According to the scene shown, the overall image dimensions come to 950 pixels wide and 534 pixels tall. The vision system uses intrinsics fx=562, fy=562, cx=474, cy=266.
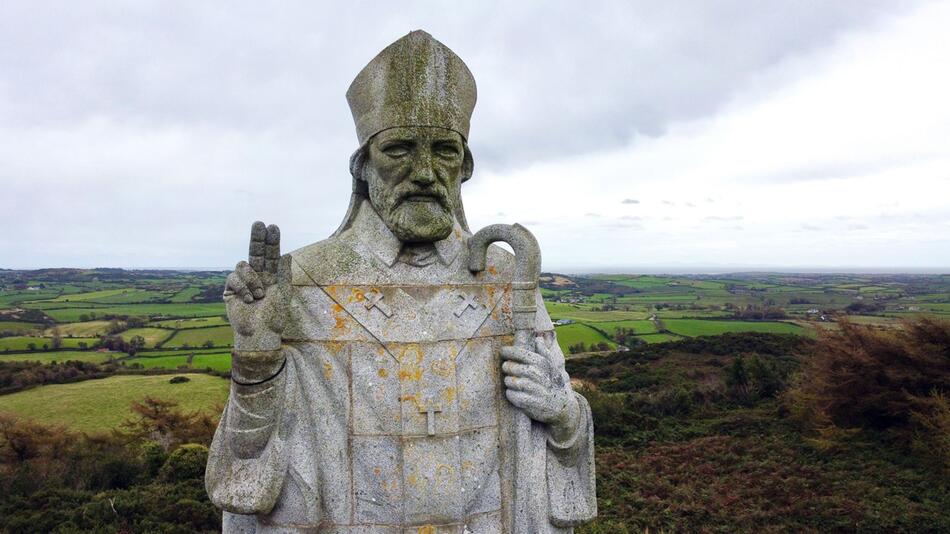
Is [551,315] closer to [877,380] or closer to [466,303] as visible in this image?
[877,380]

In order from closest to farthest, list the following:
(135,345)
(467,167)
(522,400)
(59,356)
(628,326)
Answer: (522,400)
(467,167)
(59,356)
(135,345)
(628,326)

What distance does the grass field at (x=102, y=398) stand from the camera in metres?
27.6

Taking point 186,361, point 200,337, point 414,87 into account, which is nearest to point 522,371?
point 414,87

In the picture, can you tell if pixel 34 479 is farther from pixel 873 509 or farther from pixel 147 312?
pixel 147 312

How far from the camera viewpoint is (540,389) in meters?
4.52

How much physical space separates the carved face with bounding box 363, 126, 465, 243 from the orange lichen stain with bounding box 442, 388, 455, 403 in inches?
48.6

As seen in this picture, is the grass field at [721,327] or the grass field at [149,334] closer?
the grass field at [149,334]

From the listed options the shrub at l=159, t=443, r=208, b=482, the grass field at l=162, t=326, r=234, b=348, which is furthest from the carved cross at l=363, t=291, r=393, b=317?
the grass field at l=162, t=326, r=234, b=348

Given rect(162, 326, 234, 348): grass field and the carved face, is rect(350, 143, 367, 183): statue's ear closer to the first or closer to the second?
the carved face

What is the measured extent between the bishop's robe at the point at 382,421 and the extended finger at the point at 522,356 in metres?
0.15

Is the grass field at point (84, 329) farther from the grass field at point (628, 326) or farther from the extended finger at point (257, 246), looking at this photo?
the extended finger at point (257, 246)

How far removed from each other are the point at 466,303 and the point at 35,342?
51118 millimetres

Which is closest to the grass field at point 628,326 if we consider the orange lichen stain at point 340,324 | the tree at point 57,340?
the tree at point 57,340

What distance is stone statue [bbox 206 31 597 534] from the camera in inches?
168
